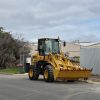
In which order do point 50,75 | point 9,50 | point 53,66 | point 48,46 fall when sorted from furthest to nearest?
point 9,50 → point 48,46 → point 53,66 → point 50,75

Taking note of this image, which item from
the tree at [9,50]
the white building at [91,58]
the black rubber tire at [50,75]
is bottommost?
the black rubber tire at [50,75]

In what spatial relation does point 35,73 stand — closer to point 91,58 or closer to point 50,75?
point 50,75

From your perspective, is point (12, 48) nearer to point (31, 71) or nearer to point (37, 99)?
point (31, 71)

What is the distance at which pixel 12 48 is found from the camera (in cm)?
6353

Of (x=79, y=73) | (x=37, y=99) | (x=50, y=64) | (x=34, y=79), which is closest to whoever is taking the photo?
(x=37, y=99)

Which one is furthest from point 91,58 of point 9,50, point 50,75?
point 9,50

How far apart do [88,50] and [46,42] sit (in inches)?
331

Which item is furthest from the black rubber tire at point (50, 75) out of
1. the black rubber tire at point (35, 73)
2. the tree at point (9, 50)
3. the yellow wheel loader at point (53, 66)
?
the tree at point (9, 50)

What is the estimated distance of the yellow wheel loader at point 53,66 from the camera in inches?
1154

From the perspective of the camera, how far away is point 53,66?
3044cm

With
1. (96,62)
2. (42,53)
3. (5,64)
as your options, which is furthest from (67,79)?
(5,64)

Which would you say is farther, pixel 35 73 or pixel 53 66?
pixel 35 73

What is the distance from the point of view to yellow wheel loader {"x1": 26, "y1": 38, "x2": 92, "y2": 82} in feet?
96.2

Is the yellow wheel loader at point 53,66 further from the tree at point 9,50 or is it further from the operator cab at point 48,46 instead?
the tree at point 9,50
